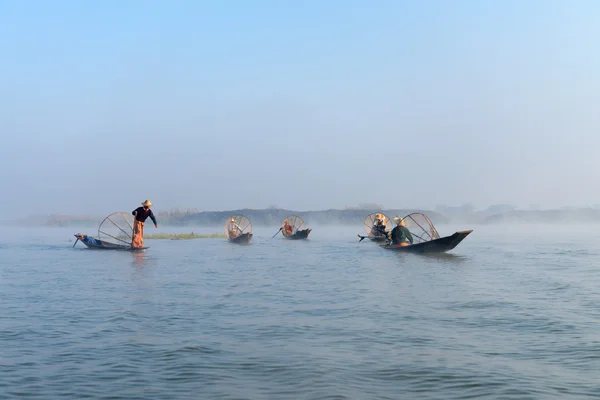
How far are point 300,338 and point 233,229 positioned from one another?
1511 inches

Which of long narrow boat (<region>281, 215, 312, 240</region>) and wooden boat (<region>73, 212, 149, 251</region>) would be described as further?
long narrow boat (<region>281, 215, 312, 240</region>)

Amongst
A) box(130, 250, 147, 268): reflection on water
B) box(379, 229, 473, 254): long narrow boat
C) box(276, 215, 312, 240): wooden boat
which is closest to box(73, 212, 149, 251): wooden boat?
box(130, 250, 147, 268): reflection on water

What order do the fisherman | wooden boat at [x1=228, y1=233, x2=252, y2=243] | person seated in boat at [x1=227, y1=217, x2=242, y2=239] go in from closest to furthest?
the fisherman, wooden boat at [x1=228, y1=233, x2=252, y2=243], person seated in boat at [x1=227, y1=217, x2=242, y2=239]

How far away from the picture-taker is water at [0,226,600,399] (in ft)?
24.0

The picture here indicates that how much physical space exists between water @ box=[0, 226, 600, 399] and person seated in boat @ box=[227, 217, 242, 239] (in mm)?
27460

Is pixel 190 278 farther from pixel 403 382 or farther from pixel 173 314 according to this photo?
pixel 403 382

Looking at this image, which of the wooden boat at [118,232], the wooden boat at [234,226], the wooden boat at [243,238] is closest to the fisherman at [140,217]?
the wooden boat at [118,232]

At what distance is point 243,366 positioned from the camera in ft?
26.9

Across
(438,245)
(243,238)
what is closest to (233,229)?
(243,238)

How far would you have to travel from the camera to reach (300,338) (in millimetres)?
9984

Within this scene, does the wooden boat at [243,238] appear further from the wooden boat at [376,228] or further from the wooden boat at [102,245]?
the wooden boat at [102,245]

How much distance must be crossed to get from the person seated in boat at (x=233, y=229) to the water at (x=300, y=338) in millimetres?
27460

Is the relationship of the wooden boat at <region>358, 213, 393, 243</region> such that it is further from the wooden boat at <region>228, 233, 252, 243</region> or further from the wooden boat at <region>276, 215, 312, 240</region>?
the wooden boat at <region>228, 233, 252, 243</region>

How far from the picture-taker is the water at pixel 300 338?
7309 millimetres
